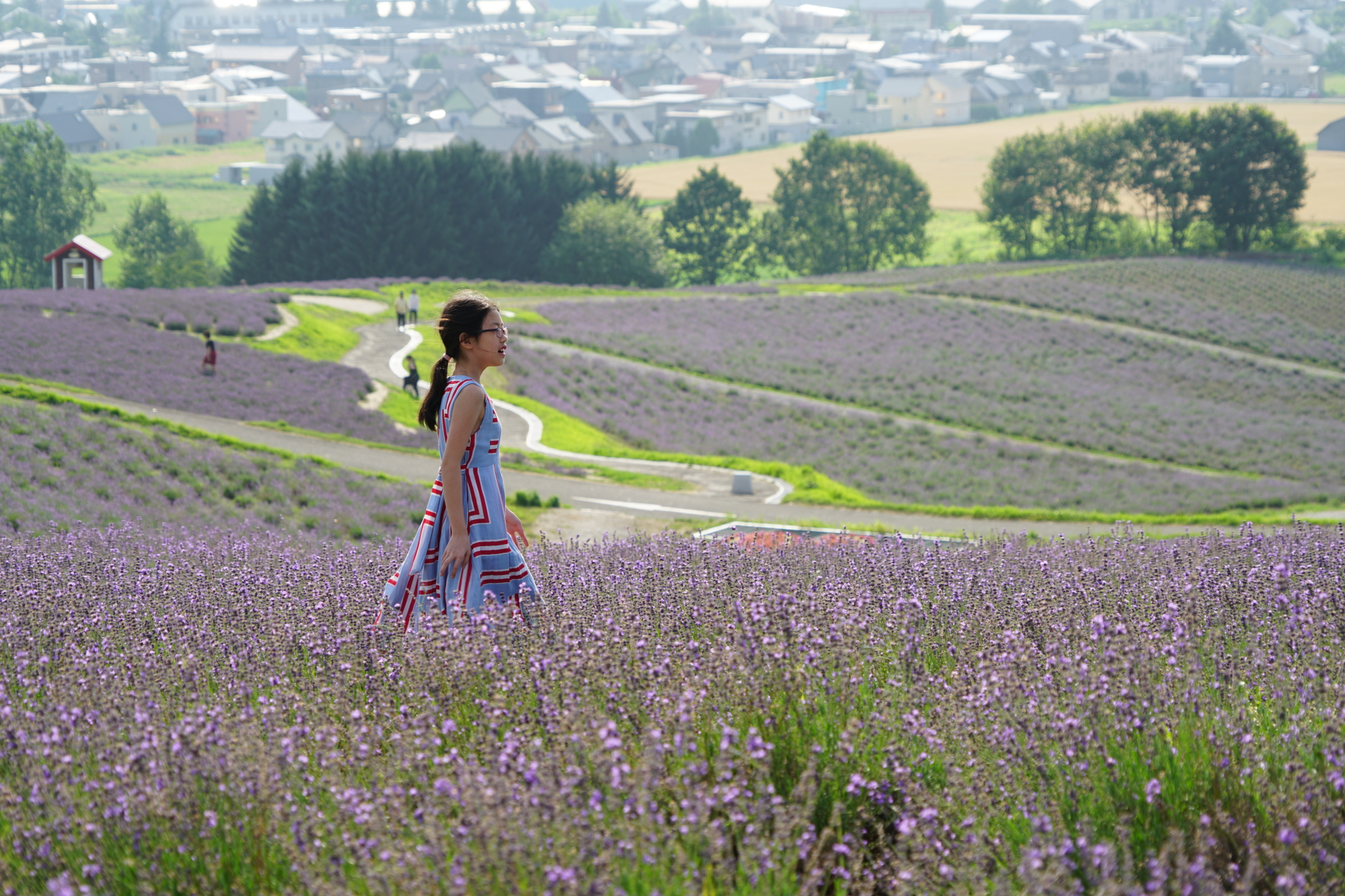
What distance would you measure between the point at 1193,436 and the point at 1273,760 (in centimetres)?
4195

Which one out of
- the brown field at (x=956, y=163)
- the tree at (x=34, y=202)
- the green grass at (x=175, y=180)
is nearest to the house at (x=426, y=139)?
the green grass at (x=175, y=180)

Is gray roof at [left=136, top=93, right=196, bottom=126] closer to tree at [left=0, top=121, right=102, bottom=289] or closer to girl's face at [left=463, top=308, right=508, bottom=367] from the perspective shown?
tree at [left=0, top=121, right=102, bottom=289]

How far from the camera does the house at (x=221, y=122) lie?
187750 mm

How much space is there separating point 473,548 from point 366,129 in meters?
171

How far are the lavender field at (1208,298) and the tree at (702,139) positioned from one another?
106m

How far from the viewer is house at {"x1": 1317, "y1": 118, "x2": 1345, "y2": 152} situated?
143m

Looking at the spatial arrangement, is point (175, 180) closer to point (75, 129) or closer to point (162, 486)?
point (75, 129)

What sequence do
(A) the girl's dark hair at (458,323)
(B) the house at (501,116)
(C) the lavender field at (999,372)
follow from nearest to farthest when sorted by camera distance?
1. (A) the girl's dark hair at (458,323)
2. (C) the lavender field at (999,372)
3. (B) the house at (501,116)

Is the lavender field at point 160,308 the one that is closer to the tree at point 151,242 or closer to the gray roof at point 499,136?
the tree at point 151,242

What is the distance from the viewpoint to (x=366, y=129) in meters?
164

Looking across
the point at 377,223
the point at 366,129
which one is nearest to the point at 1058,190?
the point at 377,223

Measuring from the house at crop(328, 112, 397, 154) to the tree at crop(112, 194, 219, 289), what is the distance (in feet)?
215

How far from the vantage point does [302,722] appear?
418cm

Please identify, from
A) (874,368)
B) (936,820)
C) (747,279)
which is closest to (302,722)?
(936,820)
